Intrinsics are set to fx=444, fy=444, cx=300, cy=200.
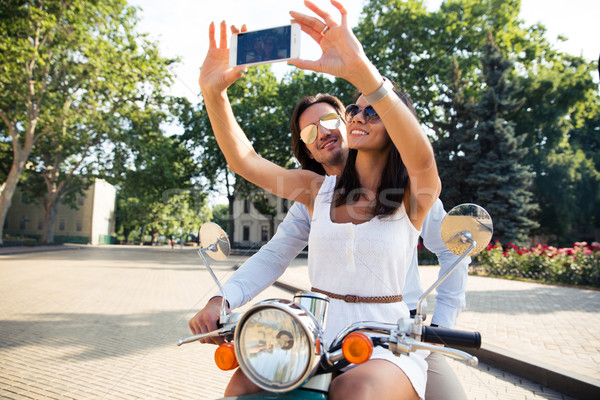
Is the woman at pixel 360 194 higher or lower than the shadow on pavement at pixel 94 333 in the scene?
higher

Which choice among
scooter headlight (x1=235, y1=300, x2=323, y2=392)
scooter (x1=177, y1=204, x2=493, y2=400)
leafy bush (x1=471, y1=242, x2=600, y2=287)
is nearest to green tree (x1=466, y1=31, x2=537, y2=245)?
leafy bush (x1=471, y1=242, x2=600, y2=287)

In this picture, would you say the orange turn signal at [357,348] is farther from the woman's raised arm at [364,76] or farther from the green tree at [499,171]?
the green tree at [499,171]

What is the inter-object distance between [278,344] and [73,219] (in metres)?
66.1

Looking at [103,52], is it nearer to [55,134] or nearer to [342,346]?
[55,134]

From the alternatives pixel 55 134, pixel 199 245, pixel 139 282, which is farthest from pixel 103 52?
pixel 199 245

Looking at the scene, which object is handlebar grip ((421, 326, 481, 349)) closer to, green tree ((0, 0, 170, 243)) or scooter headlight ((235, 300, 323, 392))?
scooter headlight ((235, 300, 323, 392))

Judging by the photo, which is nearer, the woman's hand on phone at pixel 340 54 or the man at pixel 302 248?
the woman's hand on phone at pixel 340 54

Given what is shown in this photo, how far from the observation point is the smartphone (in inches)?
56.1

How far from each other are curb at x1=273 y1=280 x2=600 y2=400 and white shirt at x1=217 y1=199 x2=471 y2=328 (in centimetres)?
210

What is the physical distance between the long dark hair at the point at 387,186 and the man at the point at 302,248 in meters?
0.33

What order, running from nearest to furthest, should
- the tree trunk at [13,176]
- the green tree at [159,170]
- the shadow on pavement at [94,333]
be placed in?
the shadow on pavement at [94,333], the tree trunk at [13,176], the green tree at [159,170]

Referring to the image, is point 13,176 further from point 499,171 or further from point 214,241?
point 214,241

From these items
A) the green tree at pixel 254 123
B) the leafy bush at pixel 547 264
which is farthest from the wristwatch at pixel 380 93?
the green tree at pixel 254 123

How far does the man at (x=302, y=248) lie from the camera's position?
1788 mm
